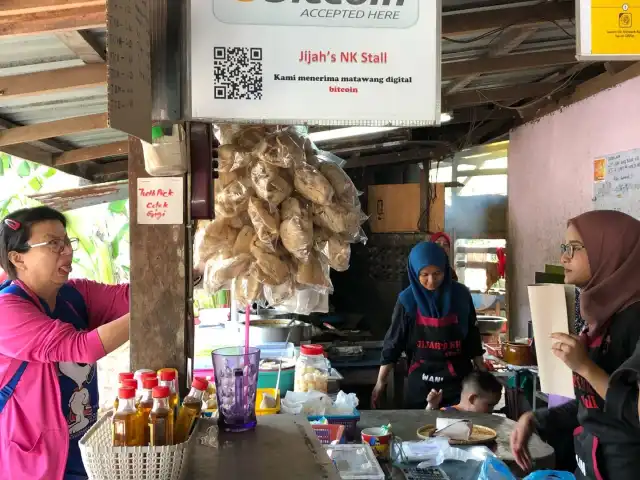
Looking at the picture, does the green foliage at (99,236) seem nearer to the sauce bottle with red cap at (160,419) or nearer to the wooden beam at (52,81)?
the wooden beam at (52,81)

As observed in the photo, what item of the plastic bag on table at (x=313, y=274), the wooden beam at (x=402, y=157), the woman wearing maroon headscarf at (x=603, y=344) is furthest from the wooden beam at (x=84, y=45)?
the wooden beam at (x=402, y=157)

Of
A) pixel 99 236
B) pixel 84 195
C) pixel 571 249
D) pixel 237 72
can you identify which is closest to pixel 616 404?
pixel 571 249

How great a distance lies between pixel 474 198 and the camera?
7.24 meters

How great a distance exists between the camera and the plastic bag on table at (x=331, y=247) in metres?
1.60

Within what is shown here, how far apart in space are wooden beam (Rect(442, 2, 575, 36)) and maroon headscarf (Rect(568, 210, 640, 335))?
1.53 metres

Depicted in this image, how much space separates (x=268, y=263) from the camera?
59.1 inches

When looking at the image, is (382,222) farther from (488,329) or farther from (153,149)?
(153,149)

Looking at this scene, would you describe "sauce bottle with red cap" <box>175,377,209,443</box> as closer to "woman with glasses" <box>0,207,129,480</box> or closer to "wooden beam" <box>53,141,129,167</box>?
"woman with glasses" <box>0,207,129,480</box>

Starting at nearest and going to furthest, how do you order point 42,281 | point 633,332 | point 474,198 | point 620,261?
point 633,332, point 620,261, point 42,281, point 474,198

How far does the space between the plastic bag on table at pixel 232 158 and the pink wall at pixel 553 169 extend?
3.29 m

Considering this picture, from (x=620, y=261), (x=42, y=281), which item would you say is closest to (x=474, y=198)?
(x=620, y=261)

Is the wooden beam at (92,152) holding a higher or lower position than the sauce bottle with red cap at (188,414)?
higher

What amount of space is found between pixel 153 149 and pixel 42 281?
1083 mm

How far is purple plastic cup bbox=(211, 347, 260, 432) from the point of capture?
4.54 ft
